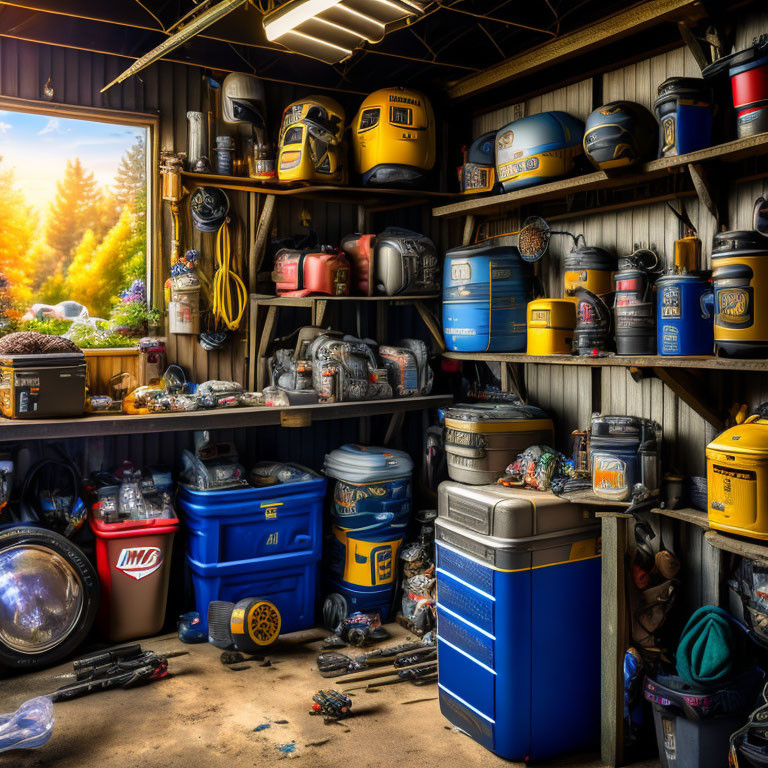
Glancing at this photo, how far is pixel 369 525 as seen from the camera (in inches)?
179

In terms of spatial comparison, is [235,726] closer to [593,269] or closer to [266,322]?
[266,322]

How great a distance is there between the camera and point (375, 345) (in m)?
4.84

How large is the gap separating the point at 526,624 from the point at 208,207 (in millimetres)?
3058

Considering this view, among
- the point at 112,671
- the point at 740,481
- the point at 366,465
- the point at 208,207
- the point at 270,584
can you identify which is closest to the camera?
the point at 740,481

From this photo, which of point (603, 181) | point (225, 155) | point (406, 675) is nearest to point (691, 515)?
point (603, 181)

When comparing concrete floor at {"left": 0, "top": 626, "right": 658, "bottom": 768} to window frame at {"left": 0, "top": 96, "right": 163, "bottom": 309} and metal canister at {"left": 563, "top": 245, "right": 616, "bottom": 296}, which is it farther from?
window frame at {"left": 0, "top": 96, "right": 163, "bottom": 309}

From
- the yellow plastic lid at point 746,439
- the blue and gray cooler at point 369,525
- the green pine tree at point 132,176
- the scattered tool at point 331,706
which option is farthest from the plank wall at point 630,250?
the green pine tree at point 132,176

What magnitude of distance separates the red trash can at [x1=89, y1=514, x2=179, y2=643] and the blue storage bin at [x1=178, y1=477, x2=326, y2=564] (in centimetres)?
17

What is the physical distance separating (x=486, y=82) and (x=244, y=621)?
10.8ft

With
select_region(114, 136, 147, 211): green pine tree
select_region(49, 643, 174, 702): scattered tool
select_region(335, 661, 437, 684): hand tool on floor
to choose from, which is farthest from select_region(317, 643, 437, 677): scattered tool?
select_region(114, 136, 147, 211): green pine tree

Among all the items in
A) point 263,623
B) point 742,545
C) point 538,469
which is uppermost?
point 538,469

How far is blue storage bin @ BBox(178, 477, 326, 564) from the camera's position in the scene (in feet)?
13.8

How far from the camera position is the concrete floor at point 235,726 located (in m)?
3.09

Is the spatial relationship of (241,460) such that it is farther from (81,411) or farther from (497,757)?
(497,757)
